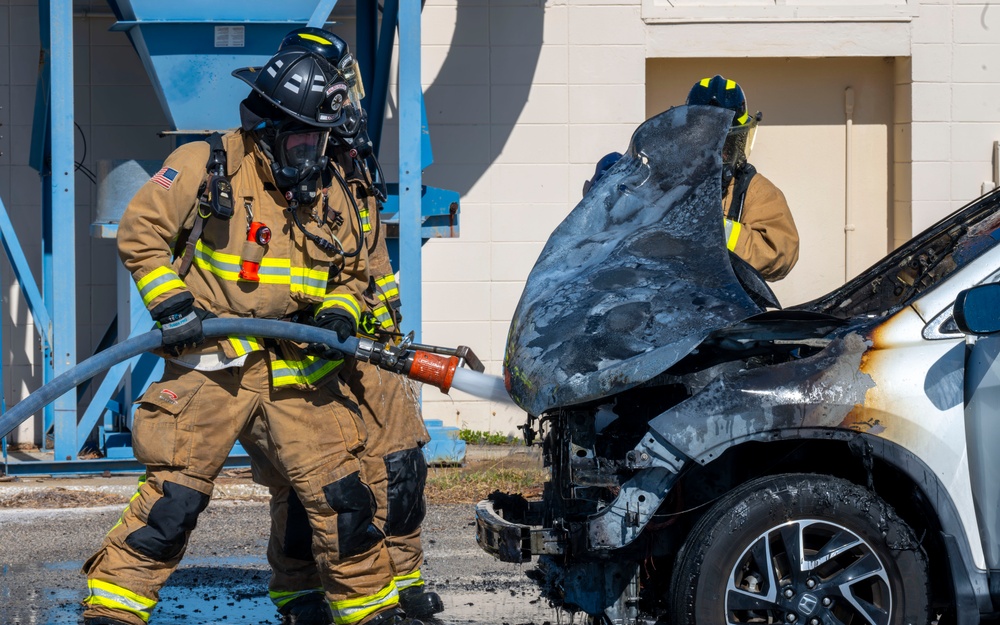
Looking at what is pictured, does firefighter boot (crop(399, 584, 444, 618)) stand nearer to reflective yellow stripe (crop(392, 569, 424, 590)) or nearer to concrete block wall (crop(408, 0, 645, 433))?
reflective yellow stripe (crop(392, 569, 424, 590))

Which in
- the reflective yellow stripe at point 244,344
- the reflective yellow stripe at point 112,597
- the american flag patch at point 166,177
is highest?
the american flag patch at point 166,177

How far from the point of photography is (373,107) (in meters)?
8.37

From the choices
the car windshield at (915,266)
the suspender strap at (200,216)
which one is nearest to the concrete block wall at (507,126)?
the car windshield at (915,266)

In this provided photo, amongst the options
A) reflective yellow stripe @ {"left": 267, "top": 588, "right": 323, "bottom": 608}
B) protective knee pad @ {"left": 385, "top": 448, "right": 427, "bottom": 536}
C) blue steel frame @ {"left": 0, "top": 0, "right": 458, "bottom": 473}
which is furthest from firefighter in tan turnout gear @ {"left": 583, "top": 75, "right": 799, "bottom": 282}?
blue steel frame @ {"left": 0, "top": 0, "right": 458, "bottom": 473}

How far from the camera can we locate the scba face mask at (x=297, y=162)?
177 inches

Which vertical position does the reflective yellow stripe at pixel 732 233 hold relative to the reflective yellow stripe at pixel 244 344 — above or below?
above

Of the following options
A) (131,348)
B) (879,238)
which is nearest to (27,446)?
(131,348)

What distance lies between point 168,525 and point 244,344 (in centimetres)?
65

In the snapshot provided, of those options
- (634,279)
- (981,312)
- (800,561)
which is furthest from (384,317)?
(981,312)

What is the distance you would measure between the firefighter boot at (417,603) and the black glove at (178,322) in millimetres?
1371

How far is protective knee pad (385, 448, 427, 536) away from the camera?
4941 millimetres

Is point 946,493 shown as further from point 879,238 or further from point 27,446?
point 27,446

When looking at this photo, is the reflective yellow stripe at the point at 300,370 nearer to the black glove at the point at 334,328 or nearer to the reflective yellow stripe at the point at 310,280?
the black glove at the point at 334,328

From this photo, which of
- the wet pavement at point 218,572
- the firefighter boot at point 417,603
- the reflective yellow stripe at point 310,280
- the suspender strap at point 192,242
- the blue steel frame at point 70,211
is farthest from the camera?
the blue steel frame at point 70,211
